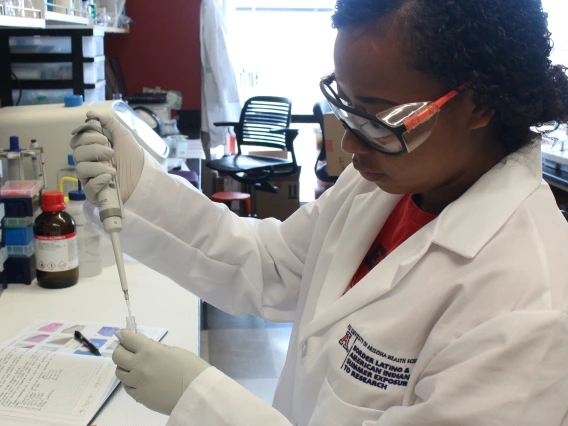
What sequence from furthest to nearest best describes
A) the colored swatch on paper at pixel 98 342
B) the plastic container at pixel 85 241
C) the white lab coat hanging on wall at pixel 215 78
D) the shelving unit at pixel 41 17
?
the white lab coat hanging on wall at pixel 215 78, the plastic container at pixel 85 241, the shelving unit at pixel 41 17, the colored swatch on paper at pixel 98 342

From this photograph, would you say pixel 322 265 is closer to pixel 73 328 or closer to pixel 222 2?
pixel 73 328

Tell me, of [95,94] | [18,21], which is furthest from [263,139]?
[18,21]

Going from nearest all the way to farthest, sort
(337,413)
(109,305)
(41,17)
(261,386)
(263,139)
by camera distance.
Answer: (337,413)
(109,305)
(41,17)
(261,386)
(263,139)

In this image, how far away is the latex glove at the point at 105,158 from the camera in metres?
1.11

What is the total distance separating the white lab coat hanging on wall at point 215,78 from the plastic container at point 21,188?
3.10m

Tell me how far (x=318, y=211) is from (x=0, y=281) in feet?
2.79

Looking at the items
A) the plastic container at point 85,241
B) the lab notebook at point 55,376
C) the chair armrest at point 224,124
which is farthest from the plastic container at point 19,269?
the chair armrest at point 224,124

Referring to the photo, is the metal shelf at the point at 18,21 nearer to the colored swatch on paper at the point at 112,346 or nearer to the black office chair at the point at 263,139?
the colored swatch on paper at the point at 112,346

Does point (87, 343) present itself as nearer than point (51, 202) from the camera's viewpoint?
Yes

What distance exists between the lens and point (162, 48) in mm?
4695

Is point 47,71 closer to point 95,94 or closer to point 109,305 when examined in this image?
point 95,94

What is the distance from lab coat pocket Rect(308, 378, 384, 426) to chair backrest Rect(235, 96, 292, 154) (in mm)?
3663

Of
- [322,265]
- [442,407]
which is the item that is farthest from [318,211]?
[442,407]

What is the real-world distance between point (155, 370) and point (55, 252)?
27.2 inches
